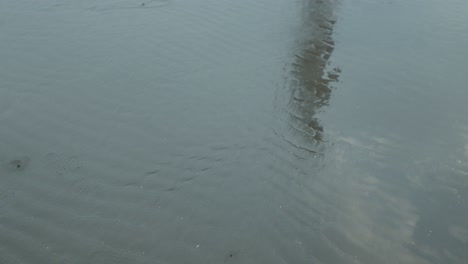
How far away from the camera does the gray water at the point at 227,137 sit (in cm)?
578

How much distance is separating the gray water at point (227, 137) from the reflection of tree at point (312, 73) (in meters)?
0.05

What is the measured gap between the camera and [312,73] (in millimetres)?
9414

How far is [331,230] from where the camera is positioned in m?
5.98

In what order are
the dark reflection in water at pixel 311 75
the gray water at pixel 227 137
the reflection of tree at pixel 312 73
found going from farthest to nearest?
1. the reflection of tree at pixel 312 73
2. the dark reflection in water at pixel 311 75
3. the gray water at pixel 227 137

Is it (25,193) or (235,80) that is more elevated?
(235,80)

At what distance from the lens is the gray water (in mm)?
5781

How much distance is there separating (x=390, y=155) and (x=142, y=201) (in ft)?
13.7

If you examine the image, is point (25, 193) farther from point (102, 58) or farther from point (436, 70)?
point (436, 70)

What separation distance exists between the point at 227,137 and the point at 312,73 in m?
3.01

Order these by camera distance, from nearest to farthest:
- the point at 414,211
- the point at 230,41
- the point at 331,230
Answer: the point at 331,230
the point at 414,211
the point at 230,41

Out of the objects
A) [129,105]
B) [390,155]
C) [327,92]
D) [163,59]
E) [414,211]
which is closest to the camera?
[414,211]

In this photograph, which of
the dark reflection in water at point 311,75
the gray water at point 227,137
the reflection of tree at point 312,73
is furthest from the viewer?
the reflection of tree at point 312,73

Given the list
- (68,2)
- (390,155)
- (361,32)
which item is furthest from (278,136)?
(68,2)

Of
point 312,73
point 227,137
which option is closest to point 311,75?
point 312,73
